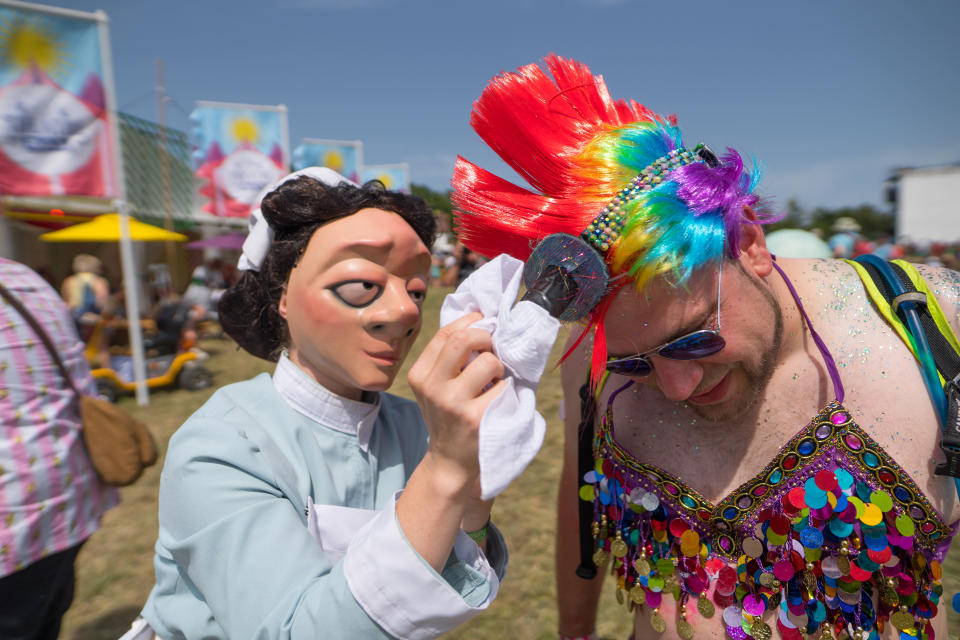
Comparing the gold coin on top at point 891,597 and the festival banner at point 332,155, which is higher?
the festival banner at point 332,155

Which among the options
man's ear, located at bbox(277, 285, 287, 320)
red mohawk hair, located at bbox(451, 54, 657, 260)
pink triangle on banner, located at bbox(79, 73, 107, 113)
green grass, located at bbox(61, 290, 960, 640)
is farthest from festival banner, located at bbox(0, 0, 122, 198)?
red mohawk hair, located at bbox(451, 54, 657, 260)

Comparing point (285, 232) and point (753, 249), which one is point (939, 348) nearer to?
point (753, 249)

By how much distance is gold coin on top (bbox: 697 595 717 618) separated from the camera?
1.33 metres

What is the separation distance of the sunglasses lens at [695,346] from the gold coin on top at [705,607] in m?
Result: 0.62

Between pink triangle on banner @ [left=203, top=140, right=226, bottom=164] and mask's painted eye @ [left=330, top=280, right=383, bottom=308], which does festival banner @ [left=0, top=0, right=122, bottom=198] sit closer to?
pink triangle on banner @ [left=203, top=140, right=226, bottom=164]

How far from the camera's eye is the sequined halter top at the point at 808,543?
1179 mm

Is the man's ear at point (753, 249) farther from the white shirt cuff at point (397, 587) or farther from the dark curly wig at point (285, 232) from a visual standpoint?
the white shirt cuff at point (397, 587)

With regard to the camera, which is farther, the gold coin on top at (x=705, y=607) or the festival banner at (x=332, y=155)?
the festival banner at (x=332, y=155)

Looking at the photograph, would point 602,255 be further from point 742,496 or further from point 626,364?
point 742,496

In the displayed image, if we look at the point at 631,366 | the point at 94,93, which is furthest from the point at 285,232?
the point at 94,93

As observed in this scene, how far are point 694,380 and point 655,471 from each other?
312mm

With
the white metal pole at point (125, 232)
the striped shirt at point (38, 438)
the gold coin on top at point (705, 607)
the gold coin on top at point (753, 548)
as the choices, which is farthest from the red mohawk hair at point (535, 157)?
the white metal pole at point (125, 232)

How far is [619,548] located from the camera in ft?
4.80

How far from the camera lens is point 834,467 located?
122 cm
